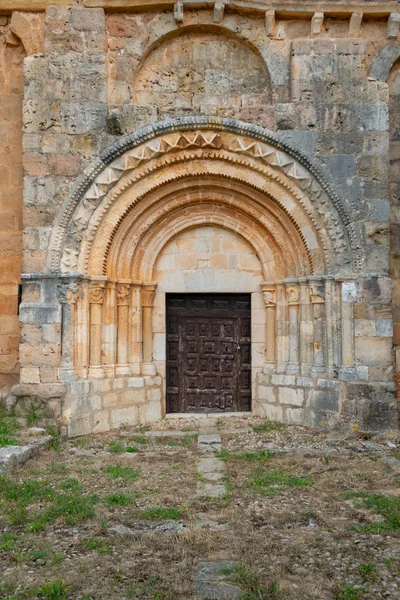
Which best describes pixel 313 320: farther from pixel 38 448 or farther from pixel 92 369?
pixel 38 448

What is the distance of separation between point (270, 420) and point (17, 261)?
4.56 meters

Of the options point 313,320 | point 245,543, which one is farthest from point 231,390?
point 245,543

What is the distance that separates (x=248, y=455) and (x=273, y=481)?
35.4 inches

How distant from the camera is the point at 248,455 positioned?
237 inches

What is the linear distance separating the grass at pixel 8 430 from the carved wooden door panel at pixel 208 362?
8.03ft

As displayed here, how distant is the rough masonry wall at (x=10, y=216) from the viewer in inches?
307

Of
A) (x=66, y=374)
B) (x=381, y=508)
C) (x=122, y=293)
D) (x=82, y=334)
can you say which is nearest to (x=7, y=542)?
(x=381, y=508)

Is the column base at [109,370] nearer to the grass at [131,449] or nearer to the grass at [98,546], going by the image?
the grass at [131,449]

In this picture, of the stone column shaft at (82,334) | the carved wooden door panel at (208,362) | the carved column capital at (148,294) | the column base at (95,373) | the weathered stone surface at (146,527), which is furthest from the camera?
the carved wooden door panel at (208,362)

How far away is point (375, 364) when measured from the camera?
6.98 meters

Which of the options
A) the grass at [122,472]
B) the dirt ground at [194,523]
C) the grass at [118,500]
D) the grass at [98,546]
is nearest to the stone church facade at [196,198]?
the dirt ground at [194,523]

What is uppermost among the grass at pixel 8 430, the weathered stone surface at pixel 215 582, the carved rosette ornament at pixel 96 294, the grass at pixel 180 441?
the carved rosette ornament at pixel 96 294

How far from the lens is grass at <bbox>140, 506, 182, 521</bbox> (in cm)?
424

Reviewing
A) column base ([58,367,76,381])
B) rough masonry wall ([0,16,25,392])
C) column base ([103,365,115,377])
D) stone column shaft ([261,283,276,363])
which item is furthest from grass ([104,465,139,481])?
stone column shaft ([261,283,276,363])
